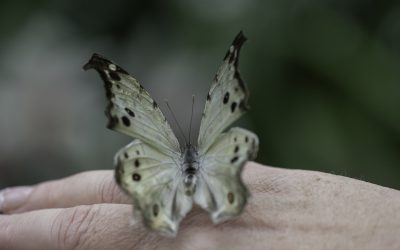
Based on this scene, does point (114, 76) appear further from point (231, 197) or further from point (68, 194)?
point (68, 194)

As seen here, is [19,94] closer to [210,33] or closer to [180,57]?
[180,57]

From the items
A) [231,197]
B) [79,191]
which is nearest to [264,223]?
[231,197]

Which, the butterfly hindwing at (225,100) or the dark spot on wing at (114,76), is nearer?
the butterfly hindwing at (225,100)

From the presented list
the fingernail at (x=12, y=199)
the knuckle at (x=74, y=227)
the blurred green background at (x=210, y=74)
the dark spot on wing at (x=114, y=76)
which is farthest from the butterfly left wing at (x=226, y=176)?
the blurred green background at (x=210, y=74)

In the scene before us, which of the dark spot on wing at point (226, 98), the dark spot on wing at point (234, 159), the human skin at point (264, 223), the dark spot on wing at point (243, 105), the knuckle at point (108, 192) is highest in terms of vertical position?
the dark spot on wing at point (226, 98)

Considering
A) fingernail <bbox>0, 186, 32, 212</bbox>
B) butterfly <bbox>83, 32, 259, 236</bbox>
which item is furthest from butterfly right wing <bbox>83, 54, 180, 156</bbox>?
fingernail <bbox>0, 186, 32, 212</bbox>

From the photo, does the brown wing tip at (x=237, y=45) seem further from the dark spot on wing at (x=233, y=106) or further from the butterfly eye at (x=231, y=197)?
the butterfly eye at (x=231, y=197)

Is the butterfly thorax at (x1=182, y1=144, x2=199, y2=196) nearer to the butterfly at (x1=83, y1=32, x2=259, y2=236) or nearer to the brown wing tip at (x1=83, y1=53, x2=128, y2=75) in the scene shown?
the butterfly at (x1=83, y1=32, x2=259, y2=236)
